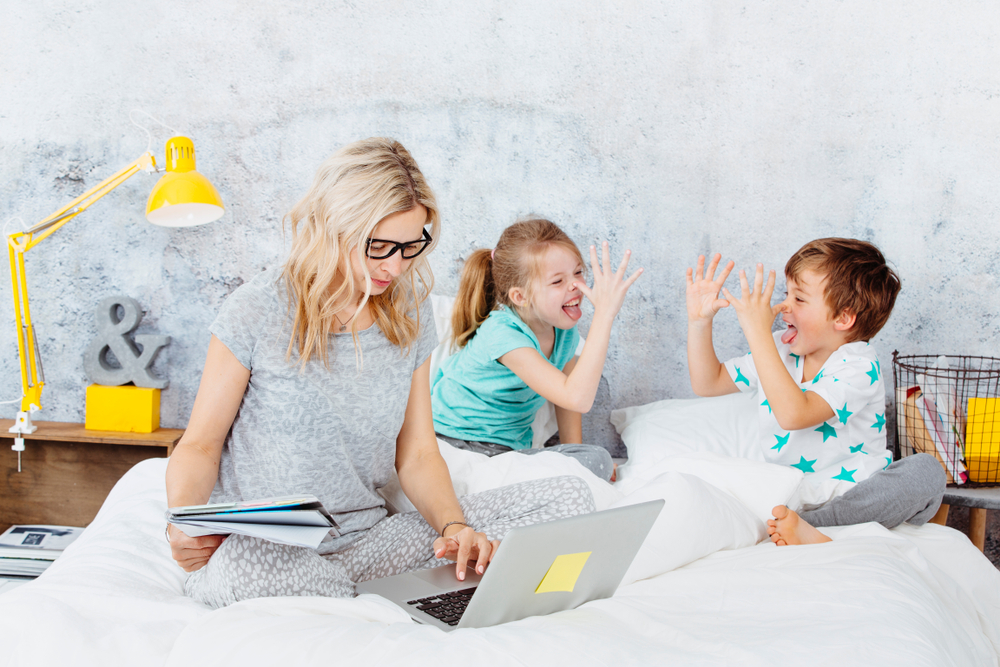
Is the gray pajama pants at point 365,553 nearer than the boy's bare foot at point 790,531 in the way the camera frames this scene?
Yes

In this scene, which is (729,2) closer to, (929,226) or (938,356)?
(929,226)

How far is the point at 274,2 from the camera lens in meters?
2.21

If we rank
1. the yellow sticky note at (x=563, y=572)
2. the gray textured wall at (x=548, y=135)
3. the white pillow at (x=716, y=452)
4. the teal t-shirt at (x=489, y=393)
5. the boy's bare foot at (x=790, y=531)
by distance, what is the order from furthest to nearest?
the gray textured wall at (x=548, y=135) < the teal t-shirt at (x=489, y=393) < the white pillow at (x=716, y=452) < the boy's bare foot at (x=790, y=531) < the yellow sticky note at (x=563, y=572)

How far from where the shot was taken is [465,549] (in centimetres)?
101

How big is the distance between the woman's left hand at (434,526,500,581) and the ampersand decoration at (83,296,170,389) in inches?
57.2

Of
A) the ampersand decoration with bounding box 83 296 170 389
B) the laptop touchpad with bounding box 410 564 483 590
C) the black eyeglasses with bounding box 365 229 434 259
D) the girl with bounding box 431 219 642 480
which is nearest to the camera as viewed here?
the laptop touchpad with bounding box 410 564 483 590

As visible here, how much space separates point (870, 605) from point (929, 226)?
155cm

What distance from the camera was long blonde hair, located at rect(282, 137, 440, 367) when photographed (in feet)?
3.56

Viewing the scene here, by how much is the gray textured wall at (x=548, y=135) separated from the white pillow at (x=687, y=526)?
994 mm

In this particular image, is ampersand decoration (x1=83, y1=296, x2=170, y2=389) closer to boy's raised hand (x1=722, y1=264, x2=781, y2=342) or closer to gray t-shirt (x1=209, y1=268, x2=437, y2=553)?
gray t-shirt (x1=209, y1=268, x2=437, y2=553)

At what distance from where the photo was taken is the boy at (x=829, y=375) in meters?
1.43

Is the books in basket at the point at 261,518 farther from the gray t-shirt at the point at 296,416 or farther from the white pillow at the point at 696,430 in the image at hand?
the white pillow at the point at 696,430

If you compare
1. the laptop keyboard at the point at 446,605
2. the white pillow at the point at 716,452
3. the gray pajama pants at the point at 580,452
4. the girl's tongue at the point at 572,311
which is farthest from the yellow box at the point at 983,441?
the laptop keyboard at the point at 446,605

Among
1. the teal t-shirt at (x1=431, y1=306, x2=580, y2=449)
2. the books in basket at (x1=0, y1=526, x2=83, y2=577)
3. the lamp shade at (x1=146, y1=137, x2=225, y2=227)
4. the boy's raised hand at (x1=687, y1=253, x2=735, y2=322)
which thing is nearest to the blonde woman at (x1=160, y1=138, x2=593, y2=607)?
the teal t-shirt at (x1=431, y1=306, x2=580, y2=449)
